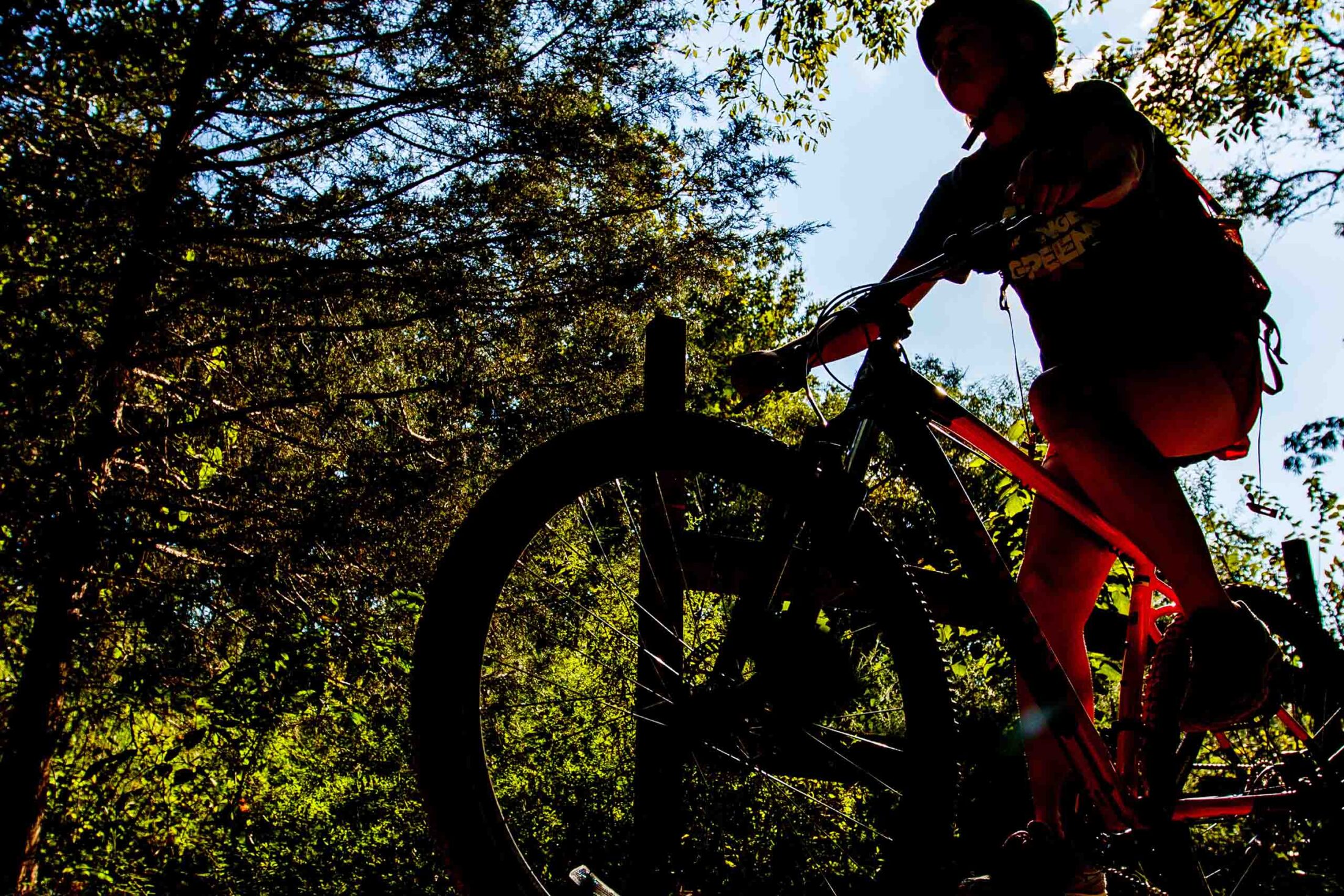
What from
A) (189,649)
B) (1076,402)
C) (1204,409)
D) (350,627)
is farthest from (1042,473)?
(189,649)

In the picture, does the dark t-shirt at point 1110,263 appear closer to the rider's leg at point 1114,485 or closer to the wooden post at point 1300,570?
the rider's leg at point 1114,485

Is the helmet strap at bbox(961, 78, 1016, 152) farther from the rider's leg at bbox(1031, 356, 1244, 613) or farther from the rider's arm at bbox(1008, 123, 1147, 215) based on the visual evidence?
the rider's leg at bbox(1031, 356, 1244, 613)

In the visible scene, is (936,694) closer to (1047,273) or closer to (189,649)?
(1047,273)

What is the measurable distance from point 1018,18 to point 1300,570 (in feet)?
11.4

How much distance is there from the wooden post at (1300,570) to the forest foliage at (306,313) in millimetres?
833

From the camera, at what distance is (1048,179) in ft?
3.84

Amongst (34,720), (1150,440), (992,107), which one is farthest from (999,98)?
(34,720)

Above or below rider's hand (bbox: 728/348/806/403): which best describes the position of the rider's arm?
above

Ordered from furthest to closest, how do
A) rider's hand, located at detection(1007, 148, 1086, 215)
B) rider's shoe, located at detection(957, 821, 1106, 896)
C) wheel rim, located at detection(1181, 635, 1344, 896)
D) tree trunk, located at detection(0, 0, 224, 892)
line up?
tree trunk, located at detection(0, 0, 224, 892) → wheel rim, located at detection(1181, 635, 1344, 896) → rider's shoe, located at detection(957, 821, 1106, 896) → rider's hand, located at detection(1007, 148, 1086, 215)

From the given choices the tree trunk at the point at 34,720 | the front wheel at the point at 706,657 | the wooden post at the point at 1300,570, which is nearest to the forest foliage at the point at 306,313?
the tree trunk at the point at 34,720

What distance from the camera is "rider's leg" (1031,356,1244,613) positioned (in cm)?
133

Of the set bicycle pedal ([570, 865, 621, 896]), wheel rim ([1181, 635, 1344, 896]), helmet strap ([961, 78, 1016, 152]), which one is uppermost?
helmet strap ([961, 78, 1016, 152])

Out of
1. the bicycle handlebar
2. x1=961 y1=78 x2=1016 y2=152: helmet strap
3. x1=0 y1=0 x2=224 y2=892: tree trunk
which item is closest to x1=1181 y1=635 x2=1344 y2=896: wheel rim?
the bicycle handlebar

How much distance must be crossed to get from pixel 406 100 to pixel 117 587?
3.05m
